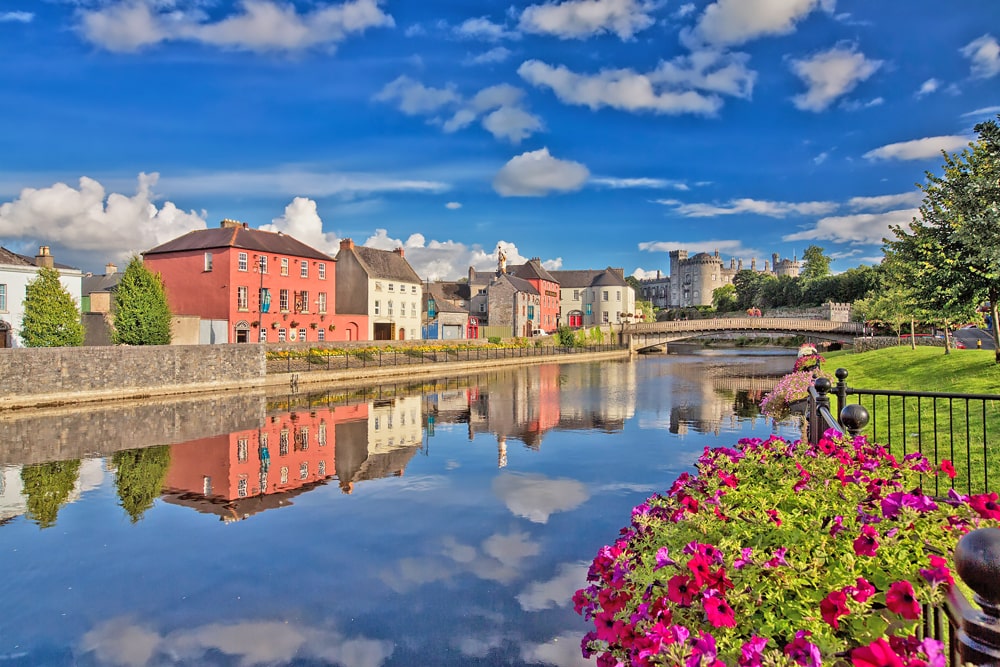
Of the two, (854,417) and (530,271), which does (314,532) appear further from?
(530,271)

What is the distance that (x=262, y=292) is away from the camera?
149 feet

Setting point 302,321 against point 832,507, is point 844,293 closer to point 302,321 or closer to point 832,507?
point 302,321

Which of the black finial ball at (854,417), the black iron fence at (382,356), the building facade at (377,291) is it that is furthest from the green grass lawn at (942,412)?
the building facade at (377,291)

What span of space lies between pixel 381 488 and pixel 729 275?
16974cm

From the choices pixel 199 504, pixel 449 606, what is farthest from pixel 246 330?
pixel 449 606

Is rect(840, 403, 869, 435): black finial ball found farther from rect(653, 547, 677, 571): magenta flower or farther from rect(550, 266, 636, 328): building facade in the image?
rect(550, 266, 636, 328): building facade

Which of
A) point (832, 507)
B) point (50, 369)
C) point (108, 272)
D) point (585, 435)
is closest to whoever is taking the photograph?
point (832, 507)

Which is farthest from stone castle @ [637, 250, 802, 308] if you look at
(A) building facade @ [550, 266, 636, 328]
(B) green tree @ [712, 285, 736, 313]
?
(A) building facade @ [550, 266, 636, 328]

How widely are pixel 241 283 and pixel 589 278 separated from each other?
67968 millimetres

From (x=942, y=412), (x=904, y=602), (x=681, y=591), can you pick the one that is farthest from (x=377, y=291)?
(x=904, y=602)

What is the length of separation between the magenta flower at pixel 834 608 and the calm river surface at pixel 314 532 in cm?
370

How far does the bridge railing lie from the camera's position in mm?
62406

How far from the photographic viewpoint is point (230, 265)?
1721 inches

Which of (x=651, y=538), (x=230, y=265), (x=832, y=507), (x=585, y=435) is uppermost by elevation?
(x=230, y=265)
